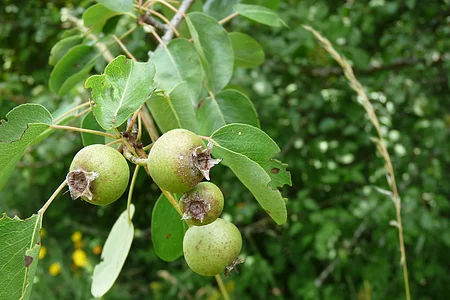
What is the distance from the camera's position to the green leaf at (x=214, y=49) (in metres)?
1.01

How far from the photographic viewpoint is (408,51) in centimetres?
222

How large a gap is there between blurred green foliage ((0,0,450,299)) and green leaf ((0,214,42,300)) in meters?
1.19

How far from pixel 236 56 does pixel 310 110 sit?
3.62 ft

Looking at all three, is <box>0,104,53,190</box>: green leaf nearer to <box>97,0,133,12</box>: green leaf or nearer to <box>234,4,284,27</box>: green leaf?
<box>97,0,133,12</box>: green leaf

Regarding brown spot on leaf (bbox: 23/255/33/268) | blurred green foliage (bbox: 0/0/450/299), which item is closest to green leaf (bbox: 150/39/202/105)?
brown spot on leaf (bbox: 23/255/33/268)

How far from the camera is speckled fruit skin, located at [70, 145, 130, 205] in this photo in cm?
66

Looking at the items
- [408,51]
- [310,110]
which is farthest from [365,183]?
[408,51]

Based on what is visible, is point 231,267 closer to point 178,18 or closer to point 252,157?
point 252,157

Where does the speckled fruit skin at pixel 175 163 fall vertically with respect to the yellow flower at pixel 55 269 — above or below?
above

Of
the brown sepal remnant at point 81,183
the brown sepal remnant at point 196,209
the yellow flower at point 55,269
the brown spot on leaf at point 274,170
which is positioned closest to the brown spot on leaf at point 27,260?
the brown sepal remnant at point 81,183

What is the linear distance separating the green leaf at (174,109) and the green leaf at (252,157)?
106 millimetres

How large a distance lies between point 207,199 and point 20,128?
32cm

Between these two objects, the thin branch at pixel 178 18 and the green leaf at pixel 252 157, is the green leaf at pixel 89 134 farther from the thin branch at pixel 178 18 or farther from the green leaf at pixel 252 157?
the green leaf at pixel 252 157

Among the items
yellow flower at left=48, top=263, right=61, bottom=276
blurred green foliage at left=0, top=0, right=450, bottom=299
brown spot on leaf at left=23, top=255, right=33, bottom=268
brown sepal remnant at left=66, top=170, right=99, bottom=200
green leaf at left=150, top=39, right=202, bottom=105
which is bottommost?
yellow flower at left=48, top=263, right=61, bottom=276
